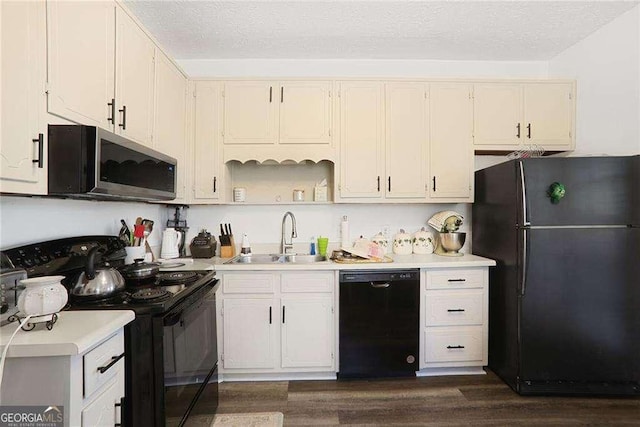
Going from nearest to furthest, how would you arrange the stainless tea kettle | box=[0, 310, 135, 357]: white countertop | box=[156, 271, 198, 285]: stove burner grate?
1. box=[0, 310, 135, 357]: white countertop
2. the stainless tea kettle
3. box=[156, 271, 198, 285]: stove burner grate

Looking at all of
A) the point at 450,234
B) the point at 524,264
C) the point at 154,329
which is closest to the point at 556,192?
the point at 524,264

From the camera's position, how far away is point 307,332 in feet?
7.80

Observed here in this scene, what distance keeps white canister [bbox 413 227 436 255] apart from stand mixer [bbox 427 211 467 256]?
9cm

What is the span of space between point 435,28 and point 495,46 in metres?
0.69

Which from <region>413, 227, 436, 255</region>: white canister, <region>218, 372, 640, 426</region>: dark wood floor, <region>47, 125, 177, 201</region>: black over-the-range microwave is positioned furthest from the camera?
<region>413, 227, 436, 255</region>: white canister

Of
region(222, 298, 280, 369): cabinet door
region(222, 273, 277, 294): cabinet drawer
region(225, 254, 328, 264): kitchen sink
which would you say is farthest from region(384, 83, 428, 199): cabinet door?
region(222, 298, 280, 369): cabinet door

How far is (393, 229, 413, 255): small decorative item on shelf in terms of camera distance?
9.43 feet

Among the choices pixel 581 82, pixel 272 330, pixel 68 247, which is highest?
pixel 581 82

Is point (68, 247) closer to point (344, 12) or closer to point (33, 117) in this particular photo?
point (33, 117)

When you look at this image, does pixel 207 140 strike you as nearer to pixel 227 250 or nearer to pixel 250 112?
pixel 250 112

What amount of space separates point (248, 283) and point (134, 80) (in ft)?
5.02

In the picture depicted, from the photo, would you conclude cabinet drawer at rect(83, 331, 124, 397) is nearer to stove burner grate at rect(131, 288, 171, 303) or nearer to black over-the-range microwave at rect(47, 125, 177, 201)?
stove burner grate at rect(131, 288, 171, 303)

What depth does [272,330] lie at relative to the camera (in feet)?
7.77

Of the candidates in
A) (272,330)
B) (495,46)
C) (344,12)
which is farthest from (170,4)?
(495,46)
